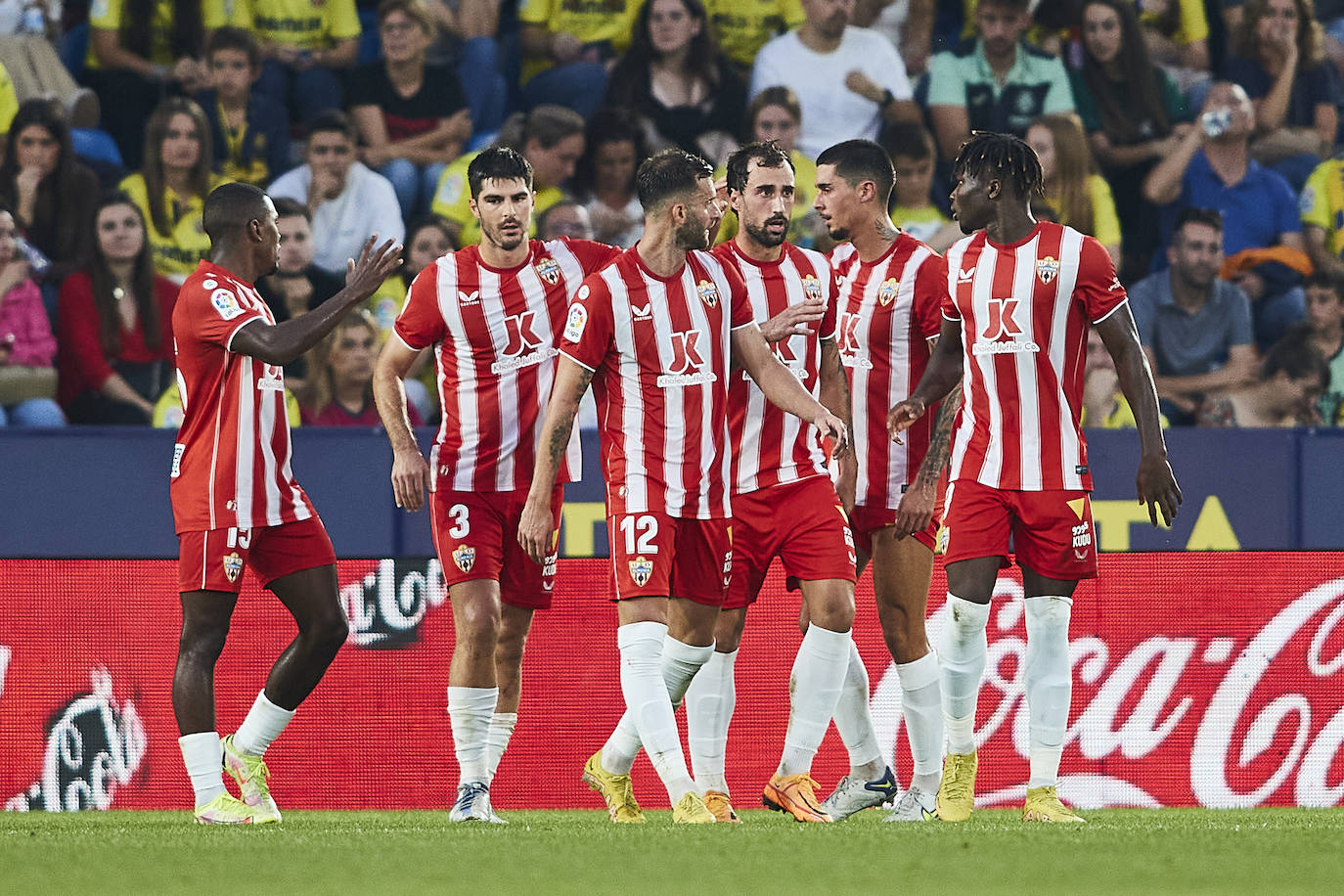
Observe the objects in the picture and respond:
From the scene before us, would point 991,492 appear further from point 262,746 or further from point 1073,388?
point 262,746

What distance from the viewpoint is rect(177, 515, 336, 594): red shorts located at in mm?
6250

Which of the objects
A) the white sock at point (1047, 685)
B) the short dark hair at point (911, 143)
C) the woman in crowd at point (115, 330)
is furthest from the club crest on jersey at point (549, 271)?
the short dark hair at point (911, 143)

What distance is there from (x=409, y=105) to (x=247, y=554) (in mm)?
5963

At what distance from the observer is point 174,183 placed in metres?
10.9

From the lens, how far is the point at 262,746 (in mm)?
6586

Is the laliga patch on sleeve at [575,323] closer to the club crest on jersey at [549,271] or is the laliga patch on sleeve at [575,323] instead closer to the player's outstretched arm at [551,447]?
the player's outstretched arm at [551,447]

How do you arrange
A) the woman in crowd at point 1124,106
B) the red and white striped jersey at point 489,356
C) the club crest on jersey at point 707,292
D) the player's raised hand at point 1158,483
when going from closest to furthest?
1. the player's raised hand at point 1158,483
2. the club crest on jersey at point 707,292
3. the red and white striped jersey at point 489,356
4. the woman in crowd at point 1124,106

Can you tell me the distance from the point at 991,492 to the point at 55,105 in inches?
275

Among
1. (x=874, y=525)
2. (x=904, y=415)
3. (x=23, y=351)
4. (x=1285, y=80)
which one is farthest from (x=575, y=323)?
(x=1285, y=80)

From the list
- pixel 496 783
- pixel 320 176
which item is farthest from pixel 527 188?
pixel 320 176

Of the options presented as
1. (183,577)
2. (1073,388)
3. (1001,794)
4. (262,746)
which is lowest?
(1001,794)

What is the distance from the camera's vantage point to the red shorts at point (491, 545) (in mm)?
6543

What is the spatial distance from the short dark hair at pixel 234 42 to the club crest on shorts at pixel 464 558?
595 cm

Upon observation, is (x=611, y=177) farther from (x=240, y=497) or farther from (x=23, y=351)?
(x=240, y=497)
